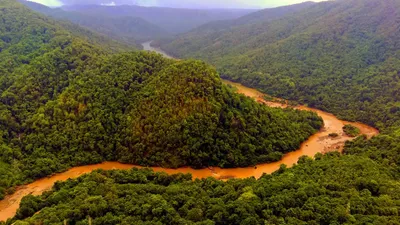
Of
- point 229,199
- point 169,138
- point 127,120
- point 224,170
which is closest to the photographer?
point 229,199

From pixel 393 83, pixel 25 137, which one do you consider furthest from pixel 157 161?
pixel 393 83

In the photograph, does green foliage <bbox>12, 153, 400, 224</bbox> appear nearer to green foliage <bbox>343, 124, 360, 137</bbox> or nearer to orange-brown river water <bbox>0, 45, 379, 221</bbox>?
orange-brown river water <bbox>0, 45, 379, 221</bbox>

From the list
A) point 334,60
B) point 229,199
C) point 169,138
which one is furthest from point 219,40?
point 229,199

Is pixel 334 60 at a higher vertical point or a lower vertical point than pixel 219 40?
higher

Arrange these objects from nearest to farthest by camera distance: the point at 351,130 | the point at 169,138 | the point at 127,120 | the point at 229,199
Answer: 1. the point at 229,199
2. the point at 169,138
3. the point at 127,120
4. the point at 351,130

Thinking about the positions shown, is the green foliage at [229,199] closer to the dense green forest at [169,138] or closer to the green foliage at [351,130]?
the dense green forest at [169,138]

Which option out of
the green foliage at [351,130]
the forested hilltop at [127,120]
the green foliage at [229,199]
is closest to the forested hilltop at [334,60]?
the green foliage at [351,130]

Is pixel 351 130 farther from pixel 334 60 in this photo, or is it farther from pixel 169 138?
pixel 334 60

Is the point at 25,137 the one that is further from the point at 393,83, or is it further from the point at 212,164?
the point at 393,83
